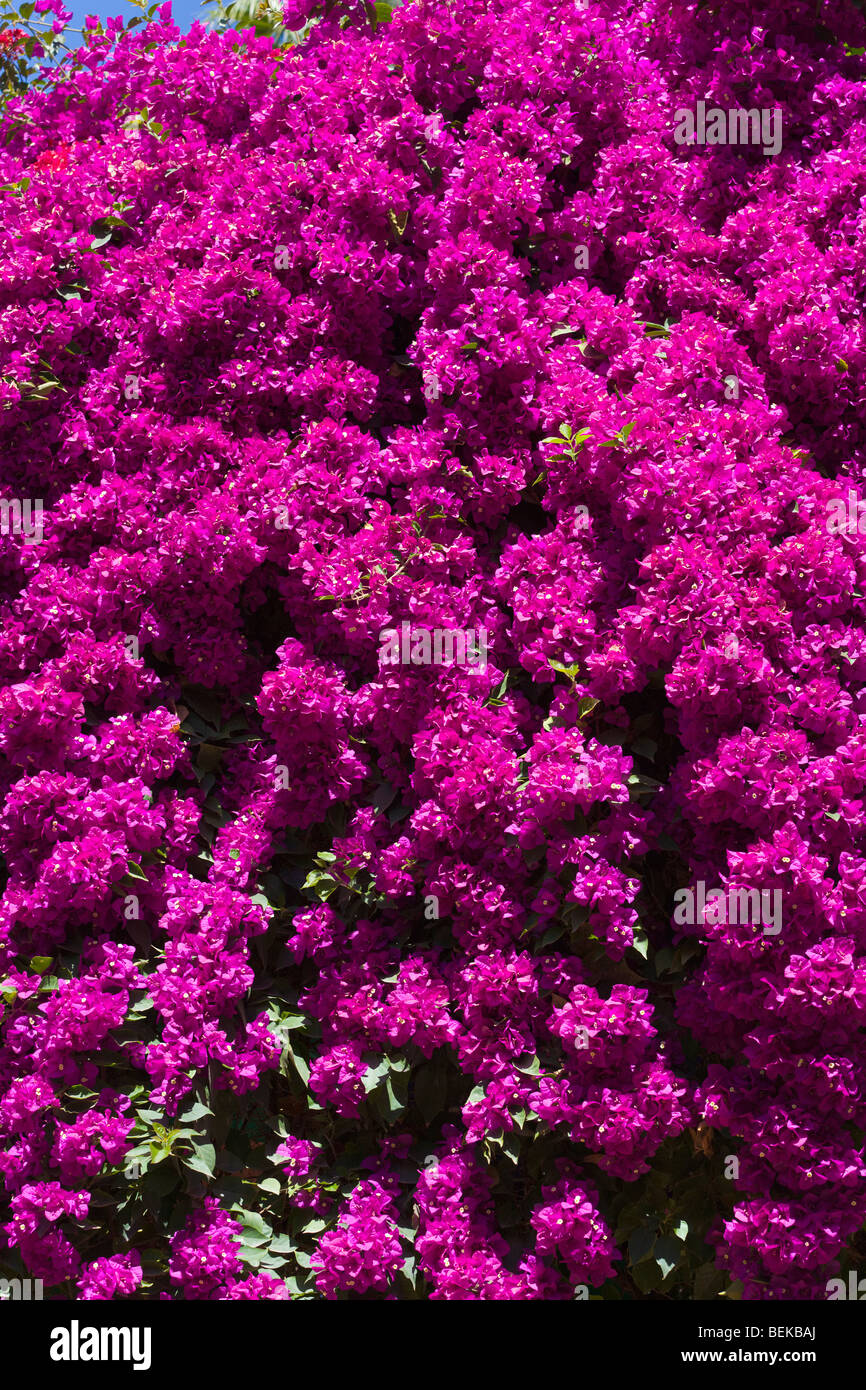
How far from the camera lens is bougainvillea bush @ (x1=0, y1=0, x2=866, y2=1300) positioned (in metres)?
3.22

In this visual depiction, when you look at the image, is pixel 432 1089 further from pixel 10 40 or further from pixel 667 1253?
pixel 10 40

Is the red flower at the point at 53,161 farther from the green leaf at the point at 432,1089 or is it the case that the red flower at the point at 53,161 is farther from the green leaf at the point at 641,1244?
the green leaf at the point at 641,1244

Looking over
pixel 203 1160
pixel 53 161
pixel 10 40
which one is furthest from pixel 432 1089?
pixel 10 40

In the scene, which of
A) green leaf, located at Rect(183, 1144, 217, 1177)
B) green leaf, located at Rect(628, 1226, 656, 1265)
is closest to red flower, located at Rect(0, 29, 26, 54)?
green leaf, located at Rect(183, 1144, 217, 1177)

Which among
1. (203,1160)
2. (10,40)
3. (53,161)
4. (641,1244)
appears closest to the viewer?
(641,1244)

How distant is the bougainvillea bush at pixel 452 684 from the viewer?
10.6 ft

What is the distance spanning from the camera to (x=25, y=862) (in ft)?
12.5

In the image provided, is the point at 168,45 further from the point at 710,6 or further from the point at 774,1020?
the point at 774,1020

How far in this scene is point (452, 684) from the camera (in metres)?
3.55

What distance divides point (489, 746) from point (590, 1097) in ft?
3.19

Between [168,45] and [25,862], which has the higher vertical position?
[168,45]

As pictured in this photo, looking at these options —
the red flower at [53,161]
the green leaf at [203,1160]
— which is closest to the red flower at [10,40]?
the red flower at [53,161]

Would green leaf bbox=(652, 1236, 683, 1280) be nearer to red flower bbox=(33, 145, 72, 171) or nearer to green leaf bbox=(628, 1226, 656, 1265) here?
green leaf bbox=(628, 1226, 656, 1265)

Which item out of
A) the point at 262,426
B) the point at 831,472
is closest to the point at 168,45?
the point at 262,426
